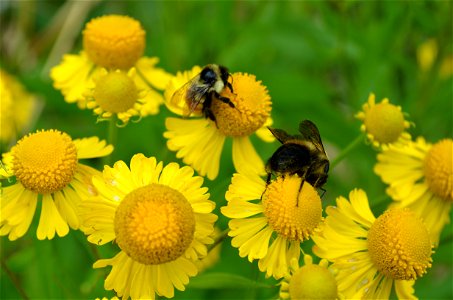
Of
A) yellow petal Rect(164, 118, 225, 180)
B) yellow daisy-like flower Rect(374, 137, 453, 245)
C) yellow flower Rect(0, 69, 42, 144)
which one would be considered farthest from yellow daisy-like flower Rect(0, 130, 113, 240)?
A: yellow daisy-like flower Rect(374, 137, 453, 245)

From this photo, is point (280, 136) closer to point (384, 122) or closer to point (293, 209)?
point (293, 209)

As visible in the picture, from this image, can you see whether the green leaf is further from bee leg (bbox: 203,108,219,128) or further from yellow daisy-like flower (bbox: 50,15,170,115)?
yellow daisy-like flower (bbox: 50,15,170,115)

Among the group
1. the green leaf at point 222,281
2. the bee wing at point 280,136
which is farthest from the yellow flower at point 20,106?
the bee wing at point 280,136

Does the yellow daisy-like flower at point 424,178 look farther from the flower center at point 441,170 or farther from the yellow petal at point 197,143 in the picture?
the yellow petal at point 197,143

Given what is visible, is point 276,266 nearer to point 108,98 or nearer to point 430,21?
point 108,98

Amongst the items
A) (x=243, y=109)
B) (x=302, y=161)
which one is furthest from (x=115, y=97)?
(x=302, y=161)

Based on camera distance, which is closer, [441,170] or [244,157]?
[244,157]

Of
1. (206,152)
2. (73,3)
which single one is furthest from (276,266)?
(73,3)
